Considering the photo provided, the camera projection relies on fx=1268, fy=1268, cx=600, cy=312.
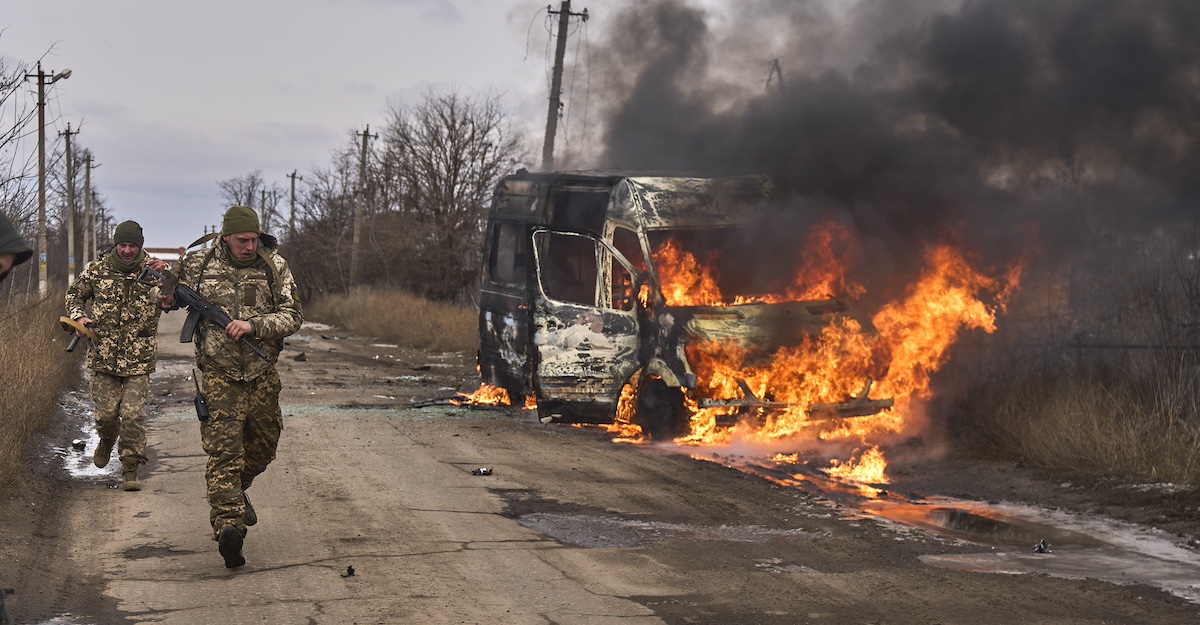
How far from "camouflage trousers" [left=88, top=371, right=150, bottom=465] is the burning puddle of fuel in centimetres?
461

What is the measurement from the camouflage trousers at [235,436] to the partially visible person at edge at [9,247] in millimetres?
3111

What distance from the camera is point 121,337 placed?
9164 millimetres

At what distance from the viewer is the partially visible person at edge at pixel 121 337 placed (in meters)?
9.06

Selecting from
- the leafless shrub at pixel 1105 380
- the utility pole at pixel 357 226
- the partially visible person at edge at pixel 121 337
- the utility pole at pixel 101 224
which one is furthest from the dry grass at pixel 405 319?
the utility pole at pixel 101 224

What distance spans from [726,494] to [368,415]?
5805mm

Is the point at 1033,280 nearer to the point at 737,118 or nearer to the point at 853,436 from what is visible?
the point at 853,436

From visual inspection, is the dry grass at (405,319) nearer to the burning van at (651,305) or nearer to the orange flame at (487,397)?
the orange flame at (487,397)

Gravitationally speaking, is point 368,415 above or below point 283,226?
below

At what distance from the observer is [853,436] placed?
11367 millimetres

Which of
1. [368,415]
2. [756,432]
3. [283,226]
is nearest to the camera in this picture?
[756,432]

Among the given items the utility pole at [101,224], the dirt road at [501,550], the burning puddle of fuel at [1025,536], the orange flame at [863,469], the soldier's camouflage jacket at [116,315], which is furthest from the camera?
the utility pole at [101,224]

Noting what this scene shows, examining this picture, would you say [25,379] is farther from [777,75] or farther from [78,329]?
[777,75]

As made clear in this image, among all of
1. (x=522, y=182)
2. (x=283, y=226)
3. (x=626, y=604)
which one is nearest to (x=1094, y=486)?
(x=626, y=604)

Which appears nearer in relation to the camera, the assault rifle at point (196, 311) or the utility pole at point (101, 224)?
the assault rifle at point (196, 311)
